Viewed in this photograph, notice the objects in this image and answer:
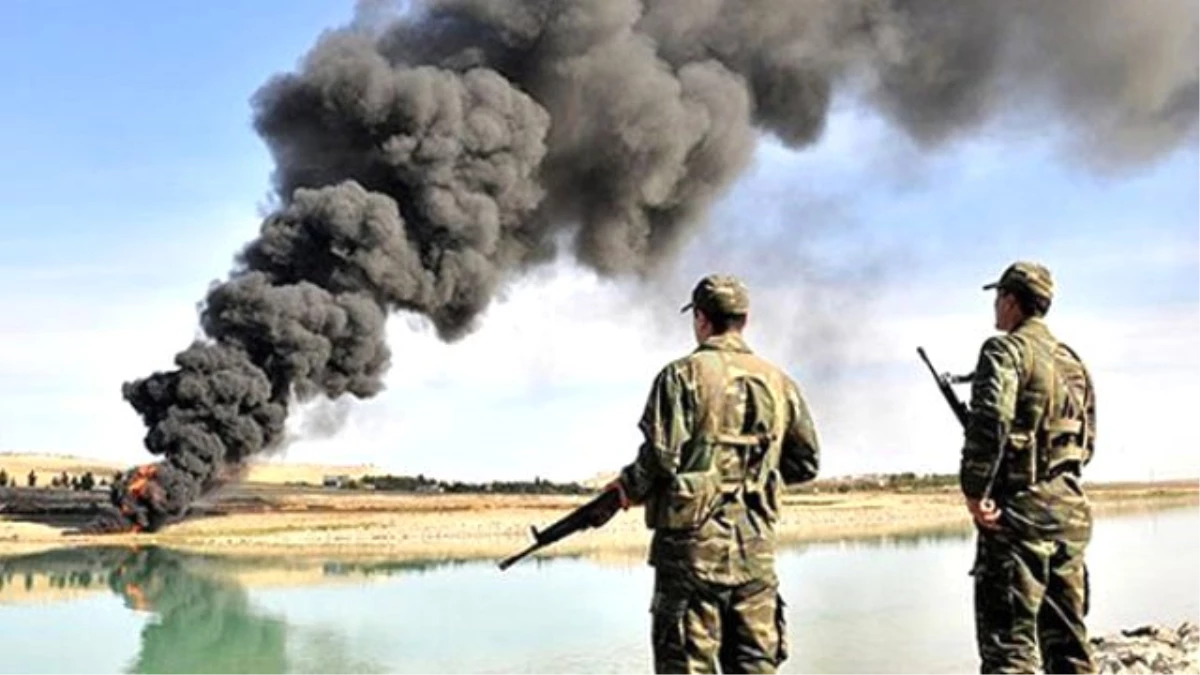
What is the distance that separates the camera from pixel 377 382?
43.0 meters

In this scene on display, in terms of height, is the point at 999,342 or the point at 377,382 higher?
the point at 377,382

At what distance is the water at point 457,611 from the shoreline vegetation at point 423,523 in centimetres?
307

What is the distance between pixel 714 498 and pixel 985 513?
5.17 ft

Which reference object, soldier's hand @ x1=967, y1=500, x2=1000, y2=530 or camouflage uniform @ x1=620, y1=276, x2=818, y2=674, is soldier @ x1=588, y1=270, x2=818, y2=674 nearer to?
camouflage uniform @ x1=620, y1=276, x2=818, y2=674

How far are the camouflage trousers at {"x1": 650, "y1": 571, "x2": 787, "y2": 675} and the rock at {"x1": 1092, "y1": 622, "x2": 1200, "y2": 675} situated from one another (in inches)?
217

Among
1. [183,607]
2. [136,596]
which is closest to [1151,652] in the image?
[183,607]

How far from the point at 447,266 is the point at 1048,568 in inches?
1529

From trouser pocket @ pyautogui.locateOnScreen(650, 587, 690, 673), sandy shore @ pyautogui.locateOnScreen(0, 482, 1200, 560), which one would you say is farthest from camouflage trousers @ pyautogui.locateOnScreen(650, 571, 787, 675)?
sandy shore @ pyautogui.locateOnScreen(0, 482, 1200, 560)

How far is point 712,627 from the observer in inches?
223

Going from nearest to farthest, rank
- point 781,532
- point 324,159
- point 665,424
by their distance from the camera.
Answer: point 665,424
point 781,532
point 324,159

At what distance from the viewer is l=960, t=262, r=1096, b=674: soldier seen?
6520mm

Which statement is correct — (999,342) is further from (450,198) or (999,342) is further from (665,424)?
(450,198)

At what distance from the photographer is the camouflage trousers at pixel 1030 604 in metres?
6.54

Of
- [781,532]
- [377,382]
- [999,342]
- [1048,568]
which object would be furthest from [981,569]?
[377,382]
